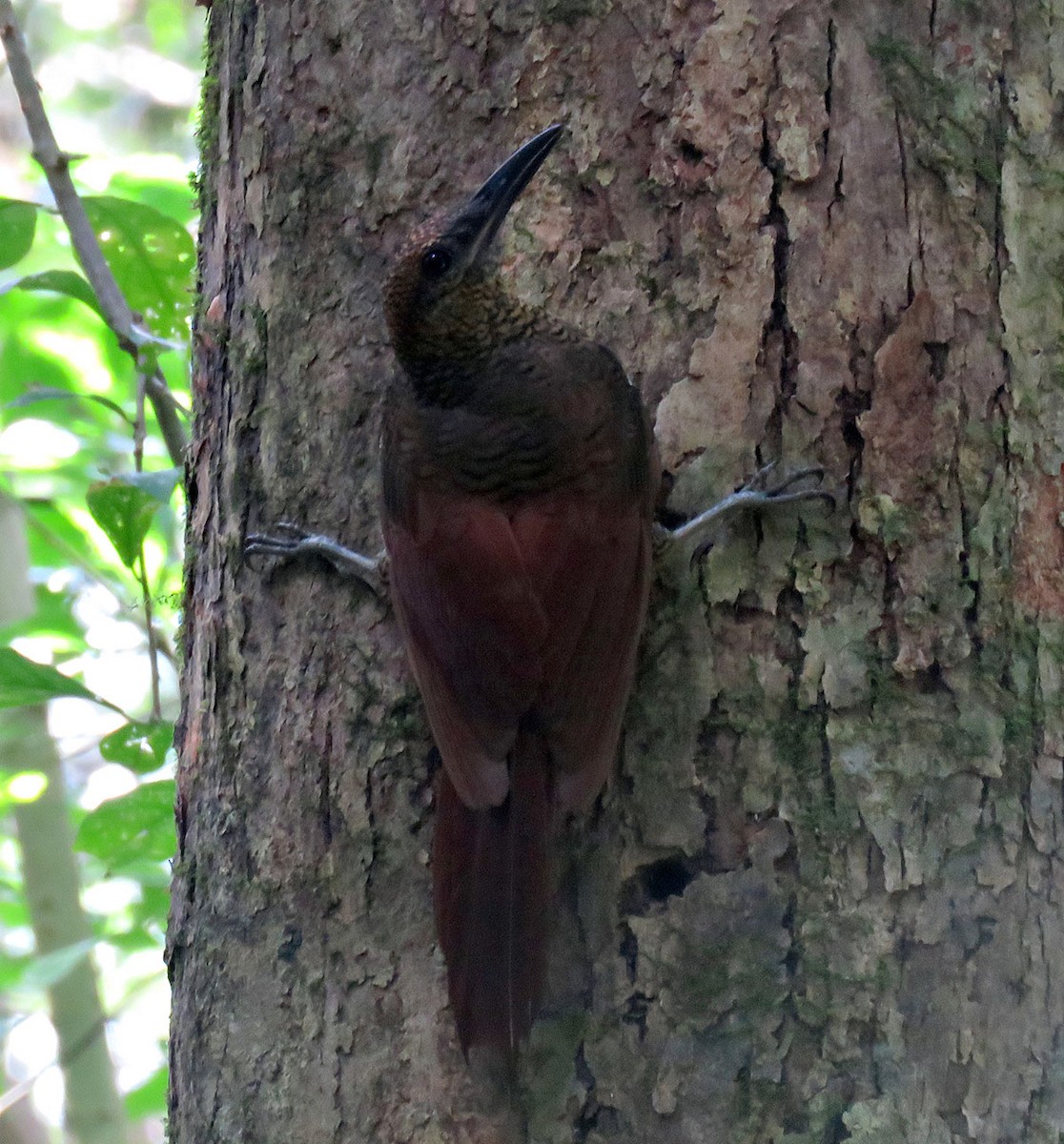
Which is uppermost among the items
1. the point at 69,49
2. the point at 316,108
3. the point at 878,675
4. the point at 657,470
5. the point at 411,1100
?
the point at 69,49

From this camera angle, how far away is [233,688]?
2.03m

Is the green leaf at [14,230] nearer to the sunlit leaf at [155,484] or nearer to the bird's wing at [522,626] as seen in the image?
the sunlit leaf at [155,484]

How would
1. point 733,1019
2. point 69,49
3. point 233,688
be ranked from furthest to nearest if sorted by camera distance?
1. point 69,49
2. point 233,688
3. point 733,1019

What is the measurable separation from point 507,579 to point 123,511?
102 cm

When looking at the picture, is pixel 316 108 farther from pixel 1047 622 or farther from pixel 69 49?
pixel 69 49

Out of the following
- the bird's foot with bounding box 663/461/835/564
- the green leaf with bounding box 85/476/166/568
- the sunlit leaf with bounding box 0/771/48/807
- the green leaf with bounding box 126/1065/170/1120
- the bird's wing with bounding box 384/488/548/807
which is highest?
the green leaf with bounding box 85/476/166/568

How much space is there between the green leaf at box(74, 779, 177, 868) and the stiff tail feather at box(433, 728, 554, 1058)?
3.36 feet

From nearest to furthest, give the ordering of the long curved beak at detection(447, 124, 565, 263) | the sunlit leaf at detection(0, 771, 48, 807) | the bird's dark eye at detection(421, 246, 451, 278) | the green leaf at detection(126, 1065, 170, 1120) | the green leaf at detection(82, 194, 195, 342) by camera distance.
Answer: the long curved beak at detection(447, 124, 565, 263)
the bird's dark eye at detection(421, 246, 451, 278)
the green leaf at detection(82, 194, 195, 342)
the sunlit leaf at detection(0, 771, 48, 807)
the green leaf at detection(126, 1065, 170, 1120)

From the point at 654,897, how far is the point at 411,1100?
461 millimetres

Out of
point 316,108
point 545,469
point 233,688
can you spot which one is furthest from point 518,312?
point 233,688

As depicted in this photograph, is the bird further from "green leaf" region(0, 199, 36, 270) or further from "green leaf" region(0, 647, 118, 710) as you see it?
"green leaf" region(0, 199, 36, 270)

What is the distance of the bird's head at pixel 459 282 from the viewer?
1.96m

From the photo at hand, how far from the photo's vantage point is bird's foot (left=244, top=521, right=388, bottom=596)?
197 centimetres

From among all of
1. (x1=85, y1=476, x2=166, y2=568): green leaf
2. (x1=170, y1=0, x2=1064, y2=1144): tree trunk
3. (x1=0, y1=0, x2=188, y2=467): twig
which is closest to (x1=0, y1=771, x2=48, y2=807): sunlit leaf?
(x1=85, y1=476, x2=166, y2=568): green leaf
